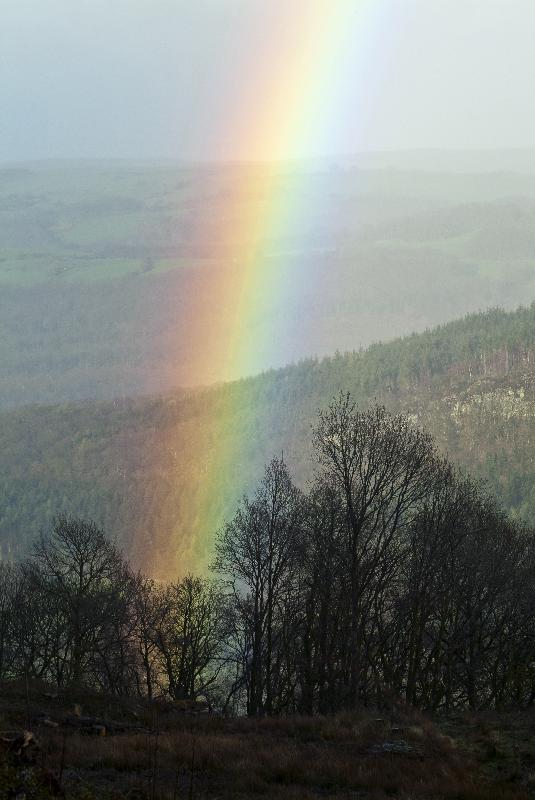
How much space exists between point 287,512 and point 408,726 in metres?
22.7

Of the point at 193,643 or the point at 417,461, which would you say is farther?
the point at 193,643

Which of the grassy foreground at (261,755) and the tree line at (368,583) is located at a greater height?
the tree line at (368,583)

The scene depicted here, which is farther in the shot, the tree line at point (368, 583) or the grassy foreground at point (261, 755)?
the tree line at point (368, 583)

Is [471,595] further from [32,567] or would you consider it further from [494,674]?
[32,567]

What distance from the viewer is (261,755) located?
75.3 ft

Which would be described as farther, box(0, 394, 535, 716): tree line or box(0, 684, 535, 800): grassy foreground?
box(0, 394, 535, 716): tree line

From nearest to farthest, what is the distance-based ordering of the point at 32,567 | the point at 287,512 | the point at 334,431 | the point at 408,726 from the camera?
the point at 408,726 < the point at 334,431 < the point at 287,512 < the point at 32,567

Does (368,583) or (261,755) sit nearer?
(261,755)

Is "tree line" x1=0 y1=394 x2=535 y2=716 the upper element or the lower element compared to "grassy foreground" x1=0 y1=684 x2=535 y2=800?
upper

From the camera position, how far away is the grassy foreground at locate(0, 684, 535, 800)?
746 inches

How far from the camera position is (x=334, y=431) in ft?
144

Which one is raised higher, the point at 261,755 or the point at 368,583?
the point at 368,583

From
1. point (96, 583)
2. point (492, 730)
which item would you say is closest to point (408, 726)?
point (492, 730)

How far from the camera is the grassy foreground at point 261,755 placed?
1894 cm
